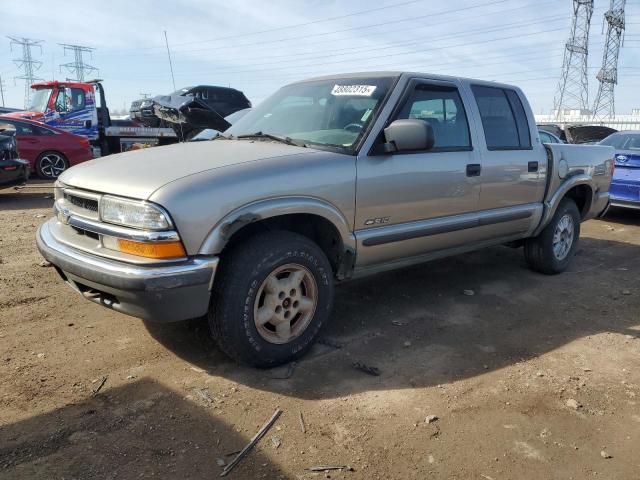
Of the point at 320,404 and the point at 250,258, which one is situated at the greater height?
the point at 250,258

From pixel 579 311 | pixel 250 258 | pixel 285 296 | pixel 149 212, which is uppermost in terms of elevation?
pixel 149 212

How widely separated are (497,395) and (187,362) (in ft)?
6.20

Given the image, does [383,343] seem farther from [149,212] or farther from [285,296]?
[149,212]

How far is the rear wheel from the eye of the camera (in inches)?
435

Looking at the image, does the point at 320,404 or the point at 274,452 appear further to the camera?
the point at 320,404

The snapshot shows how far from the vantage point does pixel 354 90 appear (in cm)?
383

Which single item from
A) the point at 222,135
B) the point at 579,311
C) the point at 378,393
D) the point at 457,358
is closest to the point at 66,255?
the point at 222,135

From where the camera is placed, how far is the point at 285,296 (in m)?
3.16

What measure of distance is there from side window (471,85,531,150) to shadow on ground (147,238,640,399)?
137 cm

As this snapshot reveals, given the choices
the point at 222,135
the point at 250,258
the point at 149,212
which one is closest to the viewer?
the point at 149,212

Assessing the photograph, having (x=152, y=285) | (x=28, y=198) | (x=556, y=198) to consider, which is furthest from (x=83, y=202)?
(x=28, y=198)

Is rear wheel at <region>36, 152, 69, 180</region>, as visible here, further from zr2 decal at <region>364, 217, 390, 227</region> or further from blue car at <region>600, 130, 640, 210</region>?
blue car at <region>600, 130, 640, 210</region>

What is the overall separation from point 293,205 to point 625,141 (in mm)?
8142

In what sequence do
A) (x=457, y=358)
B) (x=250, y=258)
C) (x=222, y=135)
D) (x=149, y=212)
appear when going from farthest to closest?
(x=222, y=135) → (x=457, y=358) → (x=250, y=258) → (x=149, y=212)
